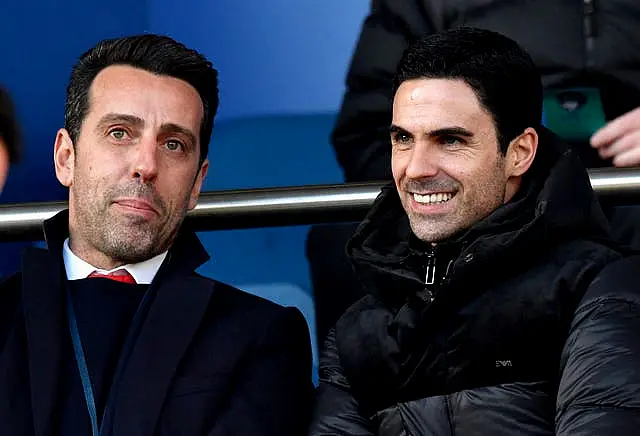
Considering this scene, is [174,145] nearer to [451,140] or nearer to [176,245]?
[176,245]

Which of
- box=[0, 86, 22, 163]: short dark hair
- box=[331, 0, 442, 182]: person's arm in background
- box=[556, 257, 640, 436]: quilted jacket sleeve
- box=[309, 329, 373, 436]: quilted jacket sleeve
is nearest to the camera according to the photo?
box=[556, 257, 640, 436]: quilted jacket sleeve

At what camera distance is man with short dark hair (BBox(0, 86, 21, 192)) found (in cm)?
277

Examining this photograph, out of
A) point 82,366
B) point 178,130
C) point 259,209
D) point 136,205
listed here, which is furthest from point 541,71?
point 82,366

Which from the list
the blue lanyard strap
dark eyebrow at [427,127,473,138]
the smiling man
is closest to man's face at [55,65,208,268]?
the blue lanyard strap

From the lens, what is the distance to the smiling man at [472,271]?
69.4 inches

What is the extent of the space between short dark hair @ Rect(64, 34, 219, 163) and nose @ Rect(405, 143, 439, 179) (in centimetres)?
44

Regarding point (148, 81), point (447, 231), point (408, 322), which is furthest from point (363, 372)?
point (148, 81)

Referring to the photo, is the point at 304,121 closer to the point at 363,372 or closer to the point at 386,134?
the point at 386,134

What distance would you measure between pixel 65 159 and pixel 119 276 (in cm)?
23

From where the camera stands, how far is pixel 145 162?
6.79 feet

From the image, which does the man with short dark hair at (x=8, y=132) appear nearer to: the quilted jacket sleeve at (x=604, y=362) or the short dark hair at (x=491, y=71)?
the short dark hair at (x=491, y=71)

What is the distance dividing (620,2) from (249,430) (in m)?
1.04

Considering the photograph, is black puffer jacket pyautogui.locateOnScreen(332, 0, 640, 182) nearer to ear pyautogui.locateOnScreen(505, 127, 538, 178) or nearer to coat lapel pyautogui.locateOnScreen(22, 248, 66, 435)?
ear pyautogui.locateOnScreen(505, 127, 538, 178)

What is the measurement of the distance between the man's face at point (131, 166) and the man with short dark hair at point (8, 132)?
601mm
